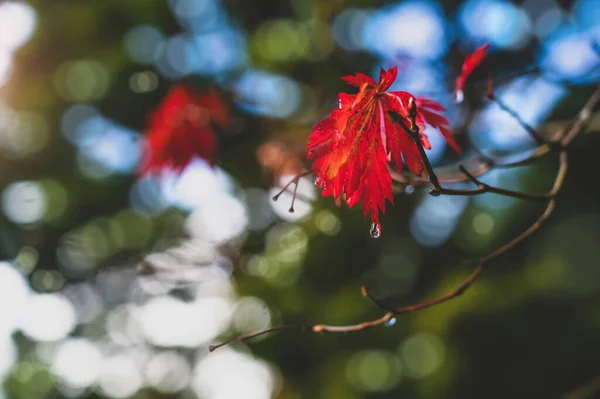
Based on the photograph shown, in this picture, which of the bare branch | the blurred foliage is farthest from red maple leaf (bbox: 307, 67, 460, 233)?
the blurred foliage

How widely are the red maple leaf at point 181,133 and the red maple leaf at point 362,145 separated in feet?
3.74

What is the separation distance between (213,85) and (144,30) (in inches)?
23.9

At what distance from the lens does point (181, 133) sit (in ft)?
6.15

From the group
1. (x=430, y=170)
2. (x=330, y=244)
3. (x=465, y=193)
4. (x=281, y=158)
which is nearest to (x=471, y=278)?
(x=465, y=193)

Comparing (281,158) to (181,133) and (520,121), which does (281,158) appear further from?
(520,121)

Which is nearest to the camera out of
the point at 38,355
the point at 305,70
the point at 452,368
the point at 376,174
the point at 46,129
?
the point at 376,174

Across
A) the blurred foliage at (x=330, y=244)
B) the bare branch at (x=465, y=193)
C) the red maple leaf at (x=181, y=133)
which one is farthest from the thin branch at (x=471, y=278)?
the blurred foliage at (x=330, y=244)

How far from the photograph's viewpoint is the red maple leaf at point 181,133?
182 centimetres

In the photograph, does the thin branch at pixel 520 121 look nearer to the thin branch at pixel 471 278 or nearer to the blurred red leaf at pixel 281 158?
the thin branch at pixel 471 278

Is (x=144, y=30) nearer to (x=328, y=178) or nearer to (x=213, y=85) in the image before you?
(x=213, y=85)

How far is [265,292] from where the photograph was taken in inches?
100

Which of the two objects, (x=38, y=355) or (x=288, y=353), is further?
(x=38, y=355)

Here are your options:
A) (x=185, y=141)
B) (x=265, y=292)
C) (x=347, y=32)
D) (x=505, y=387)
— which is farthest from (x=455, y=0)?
(x=505, y=387)

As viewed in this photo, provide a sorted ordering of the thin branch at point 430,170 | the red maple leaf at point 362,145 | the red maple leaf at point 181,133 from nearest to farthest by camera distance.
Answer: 1. the thin branch at point 430,170
2. the red maple leaf at point 362,145
3. the red maple leaf at point 181,133
